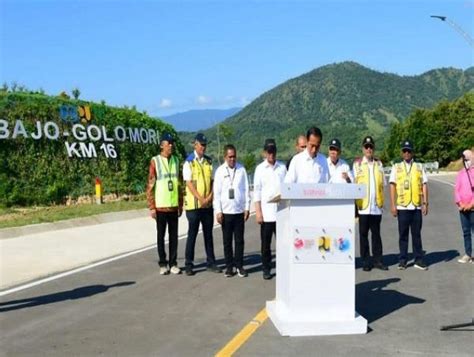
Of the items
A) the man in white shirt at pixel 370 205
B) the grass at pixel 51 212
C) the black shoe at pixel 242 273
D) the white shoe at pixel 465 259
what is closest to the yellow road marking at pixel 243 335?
the black shoe at pixel 242 273

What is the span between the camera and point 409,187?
10438 millimetres

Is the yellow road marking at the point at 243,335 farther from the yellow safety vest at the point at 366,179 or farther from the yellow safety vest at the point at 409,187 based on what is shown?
the yellow safety vest at the point at 409,187

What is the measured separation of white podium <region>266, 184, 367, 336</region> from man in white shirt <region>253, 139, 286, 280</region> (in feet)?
9.65

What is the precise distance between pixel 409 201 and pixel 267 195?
238 centimetres

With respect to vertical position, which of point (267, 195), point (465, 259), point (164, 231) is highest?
point (267, 195)

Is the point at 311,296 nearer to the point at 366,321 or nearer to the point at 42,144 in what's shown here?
the point at 366,321

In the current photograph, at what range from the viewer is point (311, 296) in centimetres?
664

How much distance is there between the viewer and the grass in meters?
16.8

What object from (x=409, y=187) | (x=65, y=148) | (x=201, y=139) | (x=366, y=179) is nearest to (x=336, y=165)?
(x=366, y=179)

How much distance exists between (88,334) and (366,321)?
2816mm

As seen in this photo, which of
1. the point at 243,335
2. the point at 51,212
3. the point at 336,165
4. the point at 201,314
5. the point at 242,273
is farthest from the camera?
the point at 51,212

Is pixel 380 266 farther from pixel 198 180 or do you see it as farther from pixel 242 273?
pixel 198 180

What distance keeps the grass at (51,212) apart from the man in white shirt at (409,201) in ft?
30.6

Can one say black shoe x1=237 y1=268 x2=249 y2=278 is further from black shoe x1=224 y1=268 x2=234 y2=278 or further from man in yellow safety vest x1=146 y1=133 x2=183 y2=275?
man in yellow safety vest x1=146 y1=133 x2=183 y2=275
